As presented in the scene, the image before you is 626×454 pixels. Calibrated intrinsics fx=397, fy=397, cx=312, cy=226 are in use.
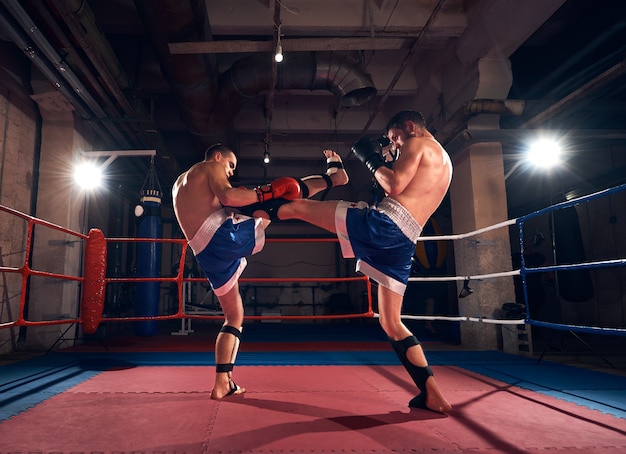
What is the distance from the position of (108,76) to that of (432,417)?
4.85 metres

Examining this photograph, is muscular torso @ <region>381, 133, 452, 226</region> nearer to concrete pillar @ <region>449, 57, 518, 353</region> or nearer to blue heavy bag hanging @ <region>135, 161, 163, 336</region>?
concrete pillar @ <region>449, 57, 518, 353</region>

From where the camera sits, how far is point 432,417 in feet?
6.29

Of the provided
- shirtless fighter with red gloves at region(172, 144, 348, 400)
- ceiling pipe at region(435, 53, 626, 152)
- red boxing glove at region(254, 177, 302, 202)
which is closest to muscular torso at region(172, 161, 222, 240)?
shirtless fighter with red gloves at region(172, 144, 348, 400)

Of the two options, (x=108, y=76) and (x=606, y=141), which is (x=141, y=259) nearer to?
(x=108, y=76)

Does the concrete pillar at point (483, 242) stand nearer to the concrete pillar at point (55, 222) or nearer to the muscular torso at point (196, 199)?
the muscular torso at point (196, 199)

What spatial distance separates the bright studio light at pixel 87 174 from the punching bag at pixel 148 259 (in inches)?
29.7

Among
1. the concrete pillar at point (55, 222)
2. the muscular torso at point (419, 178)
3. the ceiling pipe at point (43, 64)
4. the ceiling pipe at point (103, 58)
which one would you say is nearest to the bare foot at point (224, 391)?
the muscular torso at point (419, 178)

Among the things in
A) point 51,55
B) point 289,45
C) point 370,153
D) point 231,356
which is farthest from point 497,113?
point 51,55

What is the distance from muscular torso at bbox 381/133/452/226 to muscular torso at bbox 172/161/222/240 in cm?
106

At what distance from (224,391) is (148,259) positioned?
16.7ft

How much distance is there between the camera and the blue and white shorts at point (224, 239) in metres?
2.29

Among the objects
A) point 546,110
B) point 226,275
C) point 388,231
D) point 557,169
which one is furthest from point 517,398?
point 557,169

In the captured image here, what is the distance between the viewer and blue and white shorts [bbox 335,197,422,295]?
2.02 metres

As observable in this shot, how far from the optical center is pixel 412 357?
2061mm
